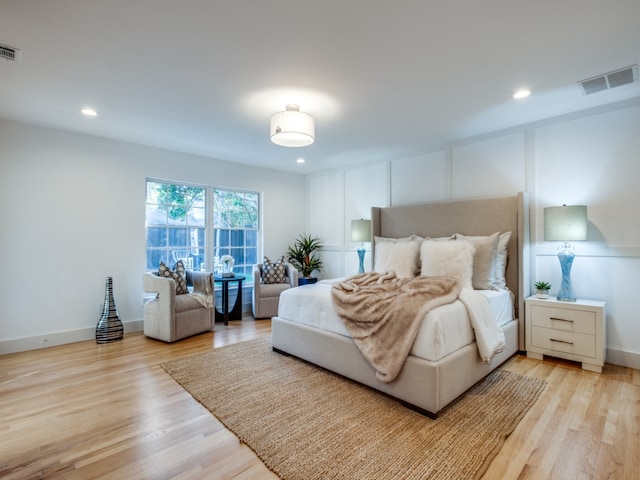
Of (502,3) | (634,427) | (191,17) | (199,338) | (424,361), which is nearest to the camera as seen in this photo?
(502,3)

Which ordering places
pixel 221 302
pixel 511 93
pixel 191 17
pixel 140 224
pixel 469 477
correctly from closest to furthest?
pixel 469 477 < pixel 191 17 < pixel 511 93 < pixel 140 224 < pixel 221 302

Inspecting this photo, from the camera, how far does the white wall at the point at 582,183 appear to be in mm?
2984

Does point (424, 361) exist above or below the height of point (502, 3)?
below

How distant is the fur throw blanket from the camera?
2268 mm

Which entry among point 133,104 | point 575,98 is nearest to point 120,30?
point 133,104

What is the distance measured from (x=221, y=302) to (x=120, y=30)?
3.88 meters

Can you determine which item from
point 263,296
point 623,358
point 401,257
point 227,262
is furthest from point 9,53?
point 623,358

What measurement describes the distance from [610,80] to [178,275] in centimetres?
493

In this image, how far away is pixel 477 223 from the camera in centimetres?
381

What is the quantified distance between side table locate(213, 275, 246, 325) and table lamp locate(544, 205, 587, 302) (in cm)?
394

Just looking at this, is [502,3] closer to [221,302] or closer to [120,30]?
[120,30]

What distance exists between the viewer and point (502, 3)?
1.75 meters

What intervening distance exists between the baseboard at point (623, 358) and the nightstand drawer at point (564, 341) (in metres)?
0.37

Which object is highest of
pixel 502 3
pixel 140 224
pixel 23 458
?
pixel 502 3
